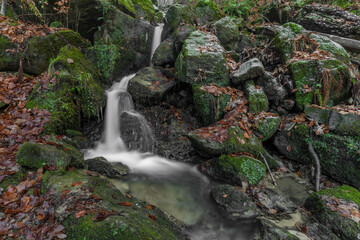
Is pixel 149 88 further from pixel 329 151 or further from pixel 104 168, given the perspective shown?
pixel 329 151

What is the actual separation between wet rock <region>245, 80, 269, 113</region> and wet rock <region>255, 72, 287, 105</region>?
0.94 feet

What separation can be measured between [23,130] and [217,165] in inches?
182

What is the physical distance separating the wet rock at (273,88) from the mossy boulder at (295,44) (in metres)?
1.15

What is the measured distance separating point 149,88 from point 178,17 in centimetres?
442

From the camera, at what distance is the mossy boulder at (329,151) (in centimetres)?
459

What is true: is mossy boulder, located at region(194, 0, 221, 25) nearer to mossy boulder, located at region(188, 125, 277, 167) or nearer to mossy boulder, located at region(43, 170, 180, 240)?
mossy boulder, located at region(188, 125, 277, 167)

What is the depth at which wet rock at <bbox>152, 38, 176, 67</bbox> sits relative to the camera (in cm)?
773

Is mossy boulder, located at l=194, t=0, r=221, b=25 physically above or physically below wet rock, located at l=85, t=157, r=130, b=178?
above

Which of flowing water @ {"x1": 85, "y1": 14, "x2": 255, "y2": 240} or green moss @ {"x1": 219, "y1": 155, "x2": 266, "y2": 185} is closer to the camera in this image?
flowing water @ {"x1": 85, "y1": 14, "x2": 255, "y2": 240}

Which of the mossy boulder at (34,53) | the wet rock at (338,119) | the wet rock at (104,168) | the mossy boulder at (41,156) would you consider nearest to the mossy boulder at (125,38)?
the mossy boulder at (34,53)

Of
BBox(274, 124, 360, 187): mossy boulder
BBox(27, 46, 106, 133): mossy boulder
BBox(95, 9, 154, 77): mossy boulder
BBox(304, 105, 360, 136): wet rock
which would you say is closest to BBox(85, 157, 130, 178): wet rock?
BBox(27, 46, 106, 133): mossy boulder

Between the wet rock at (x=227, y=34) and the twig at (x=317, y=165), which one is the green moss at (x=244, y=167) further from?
the wet rock at (x=227, y=34)

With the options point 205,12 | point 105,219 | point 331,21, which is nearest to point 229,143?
point 105,219

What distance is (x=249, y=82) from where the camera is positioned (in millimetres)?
6145
